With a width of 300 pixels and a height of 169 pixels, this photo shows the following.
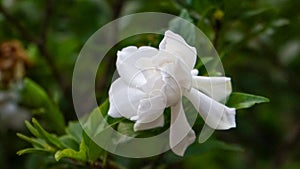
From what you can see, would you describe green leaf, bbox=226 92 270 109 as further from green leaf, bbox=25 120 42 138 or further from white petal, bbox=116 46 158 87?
green leaf, bbox=25 120 42 138

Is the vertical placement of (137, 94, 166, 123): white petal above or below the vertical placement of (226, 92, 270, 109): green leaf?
above

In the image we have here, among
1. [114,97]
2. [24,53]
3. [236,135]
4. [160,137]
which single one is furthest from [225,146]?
[236,135]

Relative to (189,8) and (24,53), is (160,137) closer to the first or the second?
(189,8)

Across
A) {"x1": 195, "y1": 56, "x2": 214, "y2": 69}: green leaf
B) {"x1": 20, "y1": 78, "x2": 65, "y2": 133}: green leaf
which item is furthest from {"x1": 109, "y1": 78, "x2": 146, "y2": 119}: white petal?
{"x1": 20, "y1": 78, "x2": 65, "y2": 133}: green leaf

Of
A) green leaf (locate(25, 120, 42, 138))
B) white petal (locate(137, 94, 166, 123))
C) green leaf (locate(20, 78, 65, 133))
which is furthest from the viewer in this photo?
green leaf (locate(20, 78, 65, 133))

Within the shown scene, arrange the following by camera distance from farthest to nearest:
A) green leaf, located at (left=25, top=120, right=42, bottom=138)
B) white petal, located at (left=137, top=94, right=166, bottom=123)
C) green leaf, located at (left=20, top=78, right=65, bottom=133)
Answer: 1. green leaf, located at (left=20, top=78, right=65, bottom=133)
2. green leaf, located at (left=25, top=120, right=42, bottom=138)
3. white petal, located at (left=137, top=94, right=166, bottom=123)

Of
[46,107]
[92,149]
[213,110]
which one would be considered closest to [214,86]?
[213,110]

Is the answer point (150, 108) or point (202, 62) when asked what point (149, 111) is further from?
point (202, 62)
